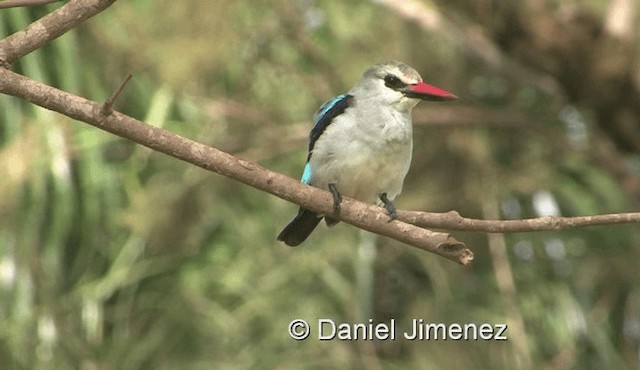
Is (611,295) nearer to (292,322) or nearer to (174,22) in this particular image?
(292,322)

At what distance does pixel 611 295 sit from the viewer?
18.6ft

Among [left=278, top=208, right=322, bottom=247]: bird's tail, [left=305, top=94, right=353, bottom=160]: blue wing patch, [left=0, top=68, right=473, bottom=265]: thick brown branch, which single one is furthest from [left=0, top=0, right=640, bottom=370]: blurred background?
[left=0, top=68, right=473, bottom=265]: thick brown branch

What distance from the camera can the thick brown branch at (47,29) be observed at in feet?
7.81

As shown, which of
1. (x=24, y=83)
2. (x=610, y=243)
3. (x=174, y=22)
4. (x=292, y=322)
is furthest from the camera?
(x=610, y=243)

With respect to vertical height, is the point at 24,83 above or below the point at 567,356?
below

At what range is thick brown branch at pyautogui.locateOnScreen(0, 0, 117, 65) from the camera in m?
2.38

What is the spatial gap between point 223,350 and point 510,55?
183 cm

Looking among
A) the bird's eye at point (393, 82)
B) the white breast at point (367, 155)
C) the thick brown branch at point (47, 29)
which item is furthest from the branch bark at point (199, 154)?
the bird's eye at point (393, 82)

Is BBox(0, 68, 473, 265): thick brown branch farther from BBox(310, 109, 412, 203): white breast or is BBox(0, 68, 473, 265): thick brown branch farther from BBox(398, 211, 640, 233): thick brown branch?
BBox(310, 109, 412, 203): white breast

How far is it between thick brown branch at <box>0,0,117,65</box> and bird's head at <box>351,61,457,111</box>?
1.14 metres

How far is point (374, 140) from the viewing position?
10.9 feet

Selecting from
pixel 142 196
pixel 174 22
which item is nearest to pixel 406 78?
pixel 174 22

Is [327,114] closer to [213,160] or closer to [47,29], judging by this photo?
[213,160]

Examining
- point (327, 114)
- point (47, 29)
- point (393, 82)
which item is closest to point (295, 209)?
point (327, 114)
